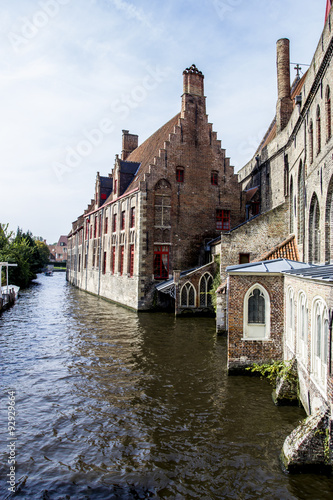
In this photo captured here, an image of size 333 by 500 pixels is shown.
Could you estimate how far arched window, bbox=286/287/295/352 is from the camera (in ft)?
26.8

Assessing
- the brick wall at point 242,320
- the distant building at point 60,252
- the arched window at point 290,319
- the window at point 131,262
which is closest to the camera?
the arched window at point 290,319

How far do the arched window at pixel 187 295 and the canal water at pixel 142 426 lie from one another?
21.6 feet

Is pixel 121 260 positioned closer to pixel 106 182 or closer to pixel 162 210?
pixel 162 210

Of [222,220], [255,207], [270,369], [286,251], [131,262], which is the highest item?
[255,207]

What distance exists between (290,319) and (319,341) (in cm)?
257

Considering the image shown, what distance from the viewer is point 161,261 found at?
22500mm

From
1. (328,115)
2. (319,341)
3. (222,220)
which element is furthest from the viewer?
(222,220)

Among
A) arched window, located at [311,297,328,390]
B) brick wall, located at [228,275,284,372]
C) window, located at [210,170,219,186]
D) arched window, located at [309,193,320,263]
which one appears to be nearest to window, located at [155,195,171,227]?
window, located at [210,170,219,186]

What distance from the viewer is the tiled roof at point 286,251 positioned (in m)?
15.7

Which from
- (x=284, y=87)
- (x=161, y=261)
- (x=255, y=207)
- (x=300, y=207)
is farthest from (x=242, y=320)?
(x=255, y=207)

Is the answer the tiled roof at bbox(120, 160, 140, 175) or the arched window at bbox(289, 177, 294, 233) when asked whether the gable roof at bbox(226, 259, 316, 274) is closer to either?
the arched window at bbox(289, 177, 294, 233)

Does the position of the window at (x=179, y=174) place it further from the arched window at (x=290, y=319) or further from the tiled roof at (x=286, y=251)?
the arched window at (x=290, y=319)

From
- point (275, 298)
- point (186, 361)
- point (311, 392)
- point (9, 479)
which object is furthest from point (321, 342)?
point (186, 361)

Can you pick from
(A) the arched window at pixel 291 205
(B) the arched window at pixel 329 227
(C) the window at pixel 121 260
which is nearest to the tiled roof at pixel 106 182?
(C) the window at pixel 121 260
